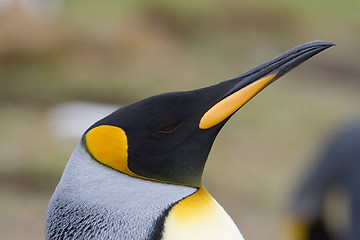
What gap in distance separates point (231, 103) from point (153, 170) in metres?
0.17

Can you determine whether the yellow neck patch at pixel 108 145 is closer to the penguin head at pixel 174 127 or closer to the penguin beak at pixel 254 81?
the penguin head at pixel 174 127

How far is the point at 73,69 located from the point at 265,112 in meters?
2.15

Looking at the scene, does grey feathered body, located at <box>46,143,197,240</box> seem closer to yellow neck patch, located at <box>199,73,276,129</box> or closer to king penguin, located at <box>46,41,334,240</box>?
king penguin, located at <box>46,41,334,240</box>

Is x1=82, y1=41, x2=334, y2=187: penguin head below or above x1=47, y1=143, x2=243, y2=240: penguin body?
above

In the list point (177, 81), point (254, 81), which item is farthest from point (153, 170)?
point (177, 81)

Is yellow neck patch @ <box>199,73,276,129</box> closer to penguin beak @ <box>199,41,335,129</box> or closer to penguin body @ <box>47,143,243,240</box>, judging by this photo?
penguin beak @ <box>199,41,335,129</box>

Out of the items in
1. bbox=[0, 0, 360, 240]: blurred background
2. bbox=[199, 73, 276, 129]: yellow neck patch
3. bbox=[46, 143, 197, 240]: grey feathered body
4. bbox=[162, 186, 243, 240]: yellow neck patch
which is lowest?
bbox=[0, 0, 360, 240]: blurred background

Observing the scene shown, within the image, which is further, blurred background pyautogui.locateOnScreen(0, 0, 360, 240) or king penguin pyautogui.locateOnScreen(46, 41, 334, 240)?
blurred background pyautogui.locateOnScreen(0, 0, 360, 240)

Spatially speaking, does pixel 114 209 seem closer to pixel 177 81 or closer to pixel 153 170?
pixel 153 170

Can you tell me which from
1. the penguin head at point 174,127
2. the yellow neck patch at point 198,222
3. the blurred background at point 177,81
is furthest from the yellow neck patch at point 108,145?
the blurred background at point 177,81

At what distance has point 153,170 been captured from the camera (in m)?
1.16

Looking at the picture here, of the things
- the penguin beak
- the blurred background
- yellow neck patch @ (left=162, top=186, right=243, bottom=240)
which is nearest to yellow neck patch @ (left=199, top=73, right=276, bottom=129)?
the penguin beak

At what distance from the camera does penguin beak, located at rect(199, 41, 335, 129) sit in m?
1.16

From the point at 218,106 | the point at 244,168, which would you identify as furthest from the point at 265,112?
the point at 218,106
